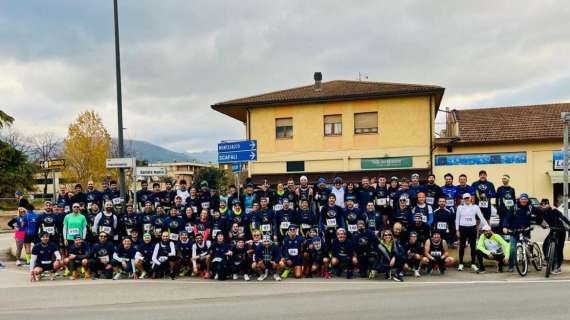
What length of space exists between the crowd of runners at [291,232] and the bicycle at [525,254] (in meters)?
0.14

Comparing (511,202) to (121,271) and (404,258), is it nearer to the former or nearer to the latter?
(404,258)

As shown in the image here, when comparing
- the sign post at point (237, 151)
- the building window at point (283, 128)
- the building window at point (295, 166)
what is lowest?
the building window at point (295, 166)

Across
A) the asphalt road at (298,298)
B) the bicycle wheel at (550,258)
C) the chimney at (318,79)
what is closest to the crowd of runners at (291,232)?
the bicycle wheel at (550,258)

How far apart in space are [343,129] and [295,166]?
3.92m

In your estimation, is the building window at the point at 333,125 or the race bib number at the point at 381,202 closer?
the race bib number at the point at 381,202

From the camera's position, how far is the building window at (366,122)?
2928 cm

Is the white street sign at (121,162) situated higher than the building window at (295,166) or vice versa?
the white street sign at (121,162)

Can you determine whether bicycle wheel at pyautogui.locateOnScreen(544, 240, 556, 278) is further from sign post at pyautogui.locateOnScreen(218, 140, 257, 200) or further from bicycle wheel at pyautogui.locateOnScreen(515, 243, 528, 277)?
sign post at pyautogui.locateOnScreen(218, 140, 257, 200)

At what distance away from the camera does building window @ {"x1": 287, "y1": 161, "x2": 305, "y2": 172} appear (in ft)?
99.0

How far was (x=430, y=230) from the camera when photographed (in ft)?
39.3

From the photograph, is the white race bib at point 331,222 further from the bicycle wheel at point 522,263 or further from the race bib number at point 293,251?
the bicycle wheel at point 522,263

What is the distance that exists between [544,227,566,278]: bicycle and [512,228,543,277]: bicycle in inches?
16.1

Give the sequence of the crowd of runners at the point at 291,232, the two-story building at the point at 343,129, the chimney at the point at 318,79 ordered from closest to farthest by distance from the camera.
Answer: the crowd of runners at the point at 291,232
the two-story building at the point at 343,129
the chimney at the point at 318,79

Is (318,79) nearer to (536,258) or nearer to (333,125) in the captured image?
(333,125)
